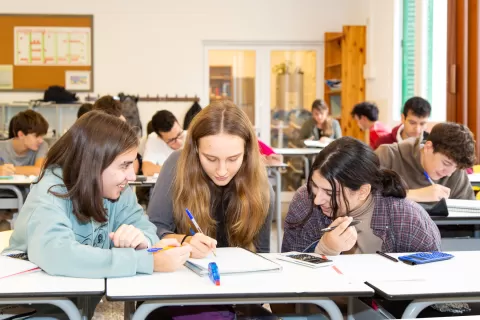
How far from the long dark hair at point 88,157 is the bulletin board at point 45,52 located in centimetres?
693

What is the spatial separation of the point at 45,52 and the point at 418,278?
304 inches

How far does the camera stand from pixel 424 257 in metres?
2.27

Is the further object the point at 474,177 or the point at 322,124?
the point at 322,124

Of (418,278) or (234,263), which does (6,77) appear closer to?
(234,263)

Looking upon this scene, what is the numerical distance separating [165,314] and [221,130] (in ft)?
2.22

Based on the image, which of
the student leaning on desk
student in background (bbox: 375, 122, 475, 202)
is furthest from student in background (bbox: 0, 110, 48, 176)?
the student leaning on desk

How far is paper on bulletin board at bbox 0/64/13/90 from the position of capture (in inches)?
345

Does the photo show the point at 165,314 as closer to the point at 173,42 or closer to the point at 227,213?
the point at 227,213

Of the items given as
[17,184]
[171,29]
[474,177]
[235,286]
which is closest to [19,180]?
[17,184]

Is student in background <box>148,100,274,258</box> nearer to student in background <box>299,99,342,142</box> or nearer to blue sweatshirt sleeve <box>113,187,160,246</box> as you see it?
blue sweatshirt sleeve <box>113,187,160,246</box>

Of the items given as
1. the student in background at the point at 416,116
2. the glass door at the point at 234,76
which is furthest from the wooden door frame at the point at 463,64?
the glass door at the point at 234,76

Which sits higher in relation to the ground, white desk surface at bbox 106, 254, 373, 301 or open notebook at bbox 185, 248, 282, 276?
open notebook at bbox 185, 248, 282, 276

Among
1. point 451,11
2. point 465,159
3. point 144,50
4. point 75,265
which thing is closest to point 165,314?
point 75,265

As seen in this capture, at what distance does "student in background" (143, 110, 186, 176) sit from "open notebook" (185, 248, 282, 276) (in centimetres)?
316
